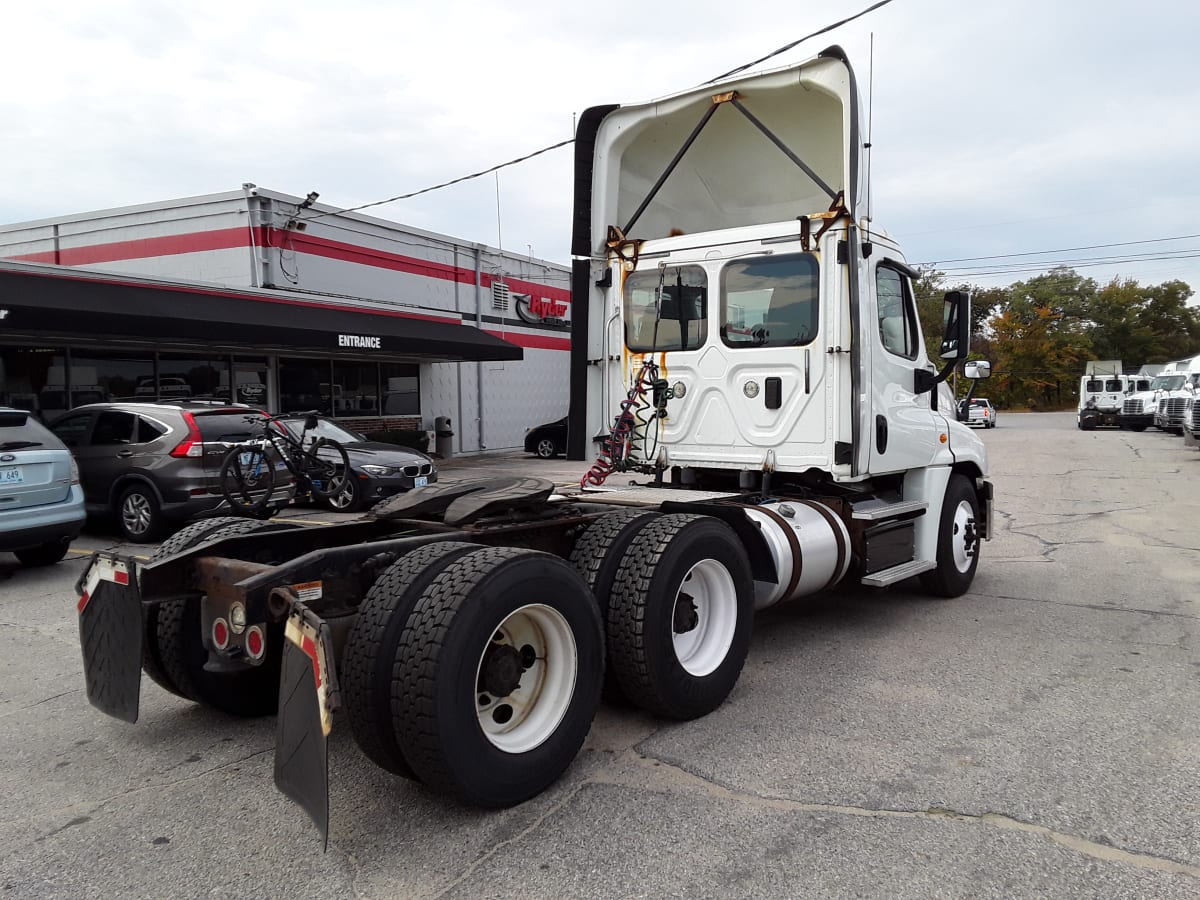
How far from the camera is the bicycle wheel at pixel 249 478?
659 cm

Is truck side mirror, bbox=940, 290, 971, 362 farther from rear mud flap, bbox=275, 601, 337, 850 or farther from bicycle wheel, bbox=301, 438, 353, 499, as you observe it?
rear mud flap, bbox=275, 601, 337, 850

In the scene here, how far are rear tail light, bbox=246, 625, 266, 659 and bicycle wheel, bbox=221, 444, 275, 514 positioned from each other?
10.4 ft

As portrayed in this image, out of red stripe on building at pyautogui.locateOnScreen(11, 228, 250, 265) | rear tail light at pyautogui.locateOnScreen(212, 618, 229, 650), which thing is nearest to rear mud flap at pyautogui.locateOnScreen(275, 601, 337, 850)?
rear tail light at pyautogui.locateOnScreen(212, 618, 229, 650)

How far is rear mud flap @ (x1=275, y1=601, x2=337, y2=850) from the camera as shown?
279 cm

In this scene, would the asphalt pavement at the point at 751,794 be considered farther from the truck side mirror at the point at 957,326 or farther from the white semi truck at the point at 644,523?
the truck side mirror at the point at 957,326

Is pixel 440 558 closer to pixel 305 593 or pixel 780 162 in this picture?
pixel 305 593

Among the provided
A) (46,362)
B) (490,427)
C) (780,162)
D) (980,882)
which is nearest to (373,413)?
(490,427)

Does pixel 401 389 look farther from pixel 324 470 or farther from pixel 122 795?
pixel 122 795

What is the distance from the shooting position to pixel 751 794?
3.47m

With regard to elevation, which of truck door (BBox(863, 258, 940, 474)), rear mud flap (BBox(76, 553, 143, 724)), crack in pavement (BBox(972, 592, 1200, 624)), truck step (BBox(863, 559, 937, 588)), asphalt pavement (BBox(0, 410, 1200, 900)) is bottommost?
crack in pavement (BBox(972, 592, 1200, 624))

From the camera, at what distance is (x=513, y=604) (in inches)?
129

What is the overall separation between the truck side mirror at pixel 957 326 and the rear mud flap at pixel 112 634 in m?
5.65

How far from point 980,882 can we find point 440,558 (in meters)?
2.17

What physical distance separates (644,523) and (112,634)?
8.03 feet
